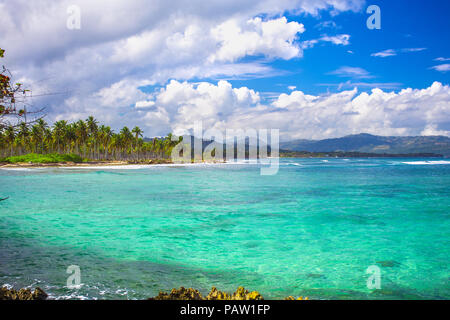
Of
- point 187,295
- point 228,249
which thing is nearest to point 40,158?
point 228,249

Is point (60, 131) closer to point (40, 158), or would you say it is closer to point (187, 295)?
point (40, 158)

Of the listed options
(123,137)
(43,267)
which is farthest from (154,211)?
(123,137)

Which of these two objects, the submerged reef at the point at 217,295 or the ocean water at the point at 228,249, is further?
the ocean water at the point at 228,249

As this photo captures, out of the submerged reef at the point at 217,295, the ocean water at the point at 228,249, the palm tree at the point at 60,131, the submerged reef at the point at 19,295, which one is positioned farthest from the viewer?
the palm tree at the point at 60,131

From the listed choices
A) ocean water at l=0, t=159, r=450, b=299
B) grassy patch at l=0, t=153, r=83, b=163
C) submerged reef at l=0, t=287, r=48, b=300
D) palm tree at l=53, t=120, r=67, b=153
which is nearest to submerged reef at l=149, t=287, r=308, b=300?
ocean water at l=0, t=159, r=450, b=299

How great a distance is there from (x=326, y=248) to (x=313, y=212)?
363 inches

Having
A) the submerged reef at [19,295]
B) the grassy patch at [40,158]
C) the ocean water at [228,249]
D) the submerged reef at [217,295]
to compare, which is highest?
the grassy patch at [40,158]

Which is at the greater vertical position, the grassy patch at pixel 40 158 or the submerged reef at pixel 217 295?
the grassy patch at pixel 40 158

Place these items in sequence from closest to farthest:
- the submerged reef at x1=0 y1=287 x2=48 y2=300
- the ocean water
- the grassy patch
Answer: the submerged reef at x1=0 y1=287 x2=48 y2=300 < the ocean water < the grassy patch

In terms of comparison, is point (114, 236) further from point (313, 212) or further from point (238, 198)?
point (238, 198)

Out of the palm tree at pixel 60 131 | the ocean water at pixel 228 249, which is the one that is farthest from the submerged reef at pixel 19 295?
the palm tree at pixel 60 131

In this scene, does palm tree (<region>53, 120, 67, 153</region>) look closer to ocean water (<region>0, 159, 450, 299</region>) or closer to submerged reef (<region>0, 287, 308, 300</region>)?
ocean water (<region>0, 159, 450, 299</region>)

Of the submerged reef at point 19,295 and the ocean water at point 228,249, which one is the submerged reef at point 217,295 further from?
the submerged reef at point 19,295
